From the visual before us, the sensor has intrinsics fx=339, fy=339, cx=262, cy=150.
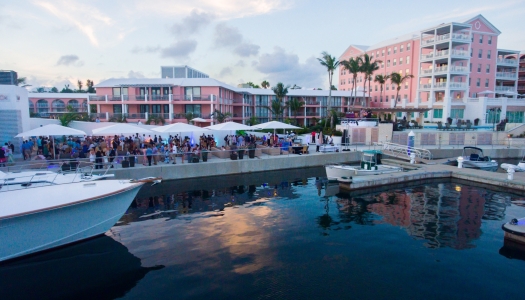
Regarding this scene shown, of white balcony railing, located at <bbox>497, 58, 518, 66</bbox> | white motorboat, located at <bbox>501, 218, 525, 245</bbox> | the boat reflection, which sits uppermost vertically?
white balcony railing, located at <bbox>497, 58, 518, 66</bbox>

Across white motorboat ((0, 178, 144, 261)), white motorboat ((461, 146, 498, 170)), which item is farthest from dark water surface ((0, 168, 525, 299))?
white motorboat ((461, 146, 498, 170))

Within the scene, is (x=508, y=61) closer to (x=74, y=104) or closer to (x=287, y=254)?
(x=287, y=254)

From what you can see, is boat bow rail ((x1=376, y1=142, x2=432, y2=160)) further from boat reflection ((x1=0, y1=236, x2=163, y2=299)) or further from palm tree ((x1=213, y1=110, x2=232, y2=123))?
boat reflection ((x1=0, y1=236, x2=163, y2=299))

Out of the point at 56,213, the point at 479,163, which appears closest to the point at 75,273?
the point at 56,213

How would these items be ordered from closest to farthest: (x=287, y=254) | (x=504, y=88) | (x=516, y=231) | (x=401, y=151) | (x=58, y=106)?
(x=287, y=254) → (x=516, y=231) → (x=401, y=151) → (x=504, y=88) → (x=58, y=106)

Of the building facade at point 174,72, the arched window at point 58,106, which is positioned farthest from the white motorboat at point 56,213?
the arched window at point 58,106

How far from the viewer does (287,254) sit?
12.1m

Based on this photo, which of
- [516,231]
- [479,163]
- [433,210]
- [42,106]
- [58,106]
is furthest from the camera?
[58,106]

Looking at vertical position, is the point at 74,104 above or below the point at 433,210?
above

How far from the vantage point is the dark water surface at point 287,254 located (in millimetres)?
9984

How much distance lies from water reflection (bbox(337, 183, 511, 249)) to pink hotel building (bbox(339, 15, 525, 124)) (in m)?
36.7

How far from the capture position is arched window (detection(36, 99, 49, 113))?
61.3 meters

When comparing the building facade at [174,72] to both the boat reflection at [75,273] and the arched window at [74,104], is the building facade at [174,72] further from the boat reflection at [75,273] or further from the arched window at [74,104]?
the boat reflection at [75,273]

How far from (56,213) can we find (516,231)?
16818 mm
